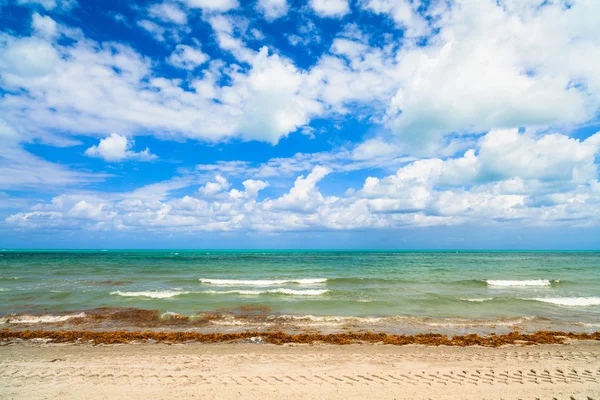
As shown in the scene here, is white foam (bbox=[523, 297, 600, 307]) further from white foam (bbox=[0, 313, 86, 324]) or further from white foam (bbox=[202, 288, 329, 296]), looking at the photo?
white foam (bbox=[0, 313, 86, 324])

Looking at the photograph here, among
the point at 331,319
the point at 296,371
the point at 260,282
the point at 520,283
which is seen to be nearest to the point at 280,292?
the point at 260,282

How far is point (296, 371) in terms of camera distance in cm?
888

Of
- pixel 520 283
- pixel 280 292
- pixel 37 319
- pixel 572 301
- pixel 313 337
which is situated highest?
pixel 37 319

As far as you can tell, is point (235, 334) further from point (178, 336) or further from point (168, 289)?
point (168, 289)

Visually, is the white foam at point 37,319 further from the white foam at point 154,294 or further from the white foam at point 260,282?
the white foam at point 260,282

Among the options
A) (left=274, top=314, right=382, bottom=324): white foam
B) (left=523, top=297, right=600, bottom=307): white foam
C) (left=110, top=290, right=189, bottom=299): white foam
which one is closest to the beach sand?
(left=274, top=314, right=382, bottom=324): white foam

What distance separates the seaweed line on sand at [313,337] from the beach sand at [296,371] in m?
0.53

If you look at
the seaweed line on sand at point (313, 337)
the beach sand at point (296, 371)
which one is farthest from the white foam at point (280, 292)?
the beach sand at point (296, 371)

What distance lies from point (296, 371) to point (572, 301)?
21.2 m

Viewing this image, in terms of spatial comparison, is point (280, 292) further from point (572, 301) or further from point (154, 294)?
point (572, 301)

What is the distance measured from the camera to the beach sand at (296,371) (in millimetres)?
7539

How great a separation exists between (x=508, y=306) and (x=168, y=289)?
24.4m

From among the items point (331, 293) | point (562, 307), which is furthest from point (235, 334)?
point (562, 307)

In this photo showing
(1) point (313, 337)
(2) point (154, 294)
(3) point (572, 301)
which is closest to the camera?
(1) point (313, 337)
